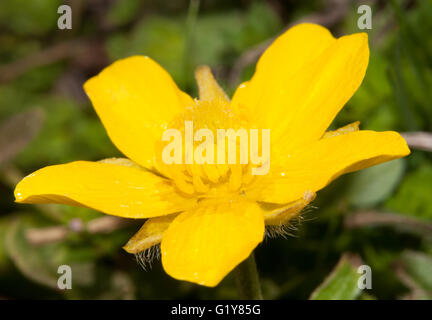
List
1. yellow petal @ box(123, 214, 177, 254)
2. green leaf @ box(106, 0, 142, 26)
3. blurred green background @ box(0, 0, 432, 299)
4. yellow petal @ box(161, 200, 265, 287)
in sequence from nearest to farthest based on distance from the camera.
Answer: yellow petal @ box(161, 200, 265, 287) < yellow petal @ box(123, 214, 177, 254) < blurred green background @ box(0, 0, 432, 299) < green leaf @ box(106, 0, 142, 26)

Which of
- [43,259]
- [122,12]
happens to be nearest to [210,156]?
[43,259]

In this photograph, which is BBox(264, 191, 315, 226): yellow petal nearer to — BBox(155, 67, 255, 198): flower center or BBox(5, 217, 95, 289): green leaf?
BBox(155, 67, 255, 198): flower center

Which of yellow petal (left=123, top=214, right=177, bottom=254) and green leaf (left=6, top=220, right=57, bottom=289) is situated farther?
green leaf (left=6, top=220, right=57, bottom=289)

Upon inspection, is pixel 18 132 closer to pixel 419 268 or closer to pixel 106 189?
pixel 106 189

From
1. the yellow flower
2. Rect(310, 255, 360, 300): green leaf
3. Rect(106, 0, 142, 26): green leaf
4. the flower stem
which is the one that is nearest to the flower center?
the yellow flower

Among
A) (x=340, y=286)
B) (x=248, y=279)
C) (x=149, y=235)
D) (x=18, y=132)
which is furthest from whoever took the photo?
(x=18, y=132)

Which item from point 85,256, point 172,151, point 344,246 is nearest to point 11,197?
point 85,256

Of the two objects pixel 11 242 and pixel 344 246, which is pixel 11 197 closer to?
pixel 11 242
